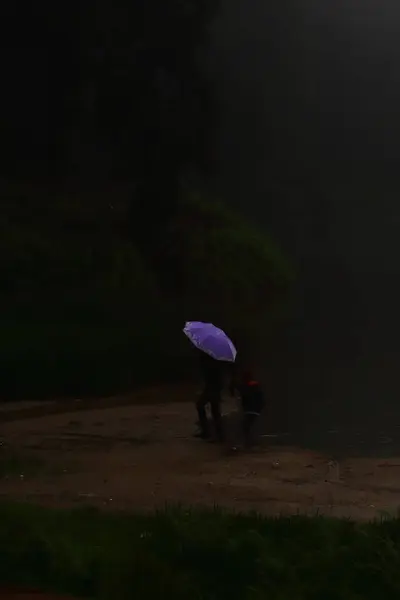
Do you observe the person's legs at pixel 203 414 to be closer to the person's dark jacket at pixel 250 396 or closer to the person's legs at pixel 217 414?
the person's legs at pixel 217 414

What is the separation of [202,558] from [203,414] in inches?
253

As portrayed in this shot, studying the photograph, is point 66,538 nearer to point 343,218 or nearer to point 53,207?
point 53,207

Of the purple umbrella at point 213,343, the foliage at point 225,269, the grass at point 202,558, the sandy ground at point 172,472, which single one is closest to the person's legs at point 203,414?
the sandy ground at point 172,472

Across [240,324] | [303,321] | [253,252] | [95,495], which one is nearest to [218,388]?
[95,495]

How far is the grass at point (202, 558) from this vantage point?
6.63 m

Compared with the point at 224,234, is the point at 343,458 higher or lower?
lower

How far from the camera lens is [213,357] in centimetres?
1269

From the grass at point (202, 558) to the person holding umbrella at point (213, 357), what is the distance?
5.05 metres

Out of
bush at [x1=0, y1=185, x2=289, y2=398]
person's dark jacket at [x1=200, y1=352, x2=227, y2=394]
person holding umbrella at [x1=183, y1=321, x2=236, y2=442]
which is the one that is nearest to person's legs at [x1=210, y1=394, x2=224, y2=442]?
person holding umbrella at [x1=183, y1=321, x2=236, y2=442]

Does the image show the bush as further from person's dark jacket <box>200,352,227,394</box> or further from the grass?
the grass

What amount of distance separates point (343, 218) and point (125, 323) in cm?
1537

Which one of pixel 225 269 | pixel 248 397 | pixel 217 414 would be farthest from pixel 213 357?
pixel 225 269

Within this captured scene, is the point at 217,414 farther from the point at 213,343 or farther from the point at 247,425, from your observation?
the point at 213,343

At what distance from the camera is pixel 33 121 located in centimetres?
2680
